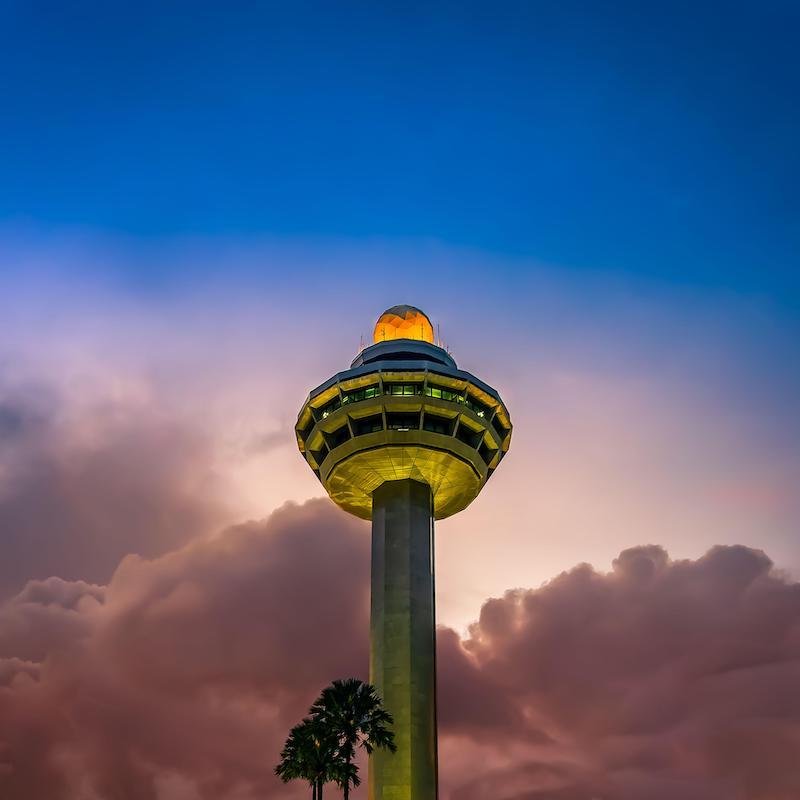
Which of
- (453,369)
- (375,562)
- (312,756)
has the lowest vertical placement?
(312,756)

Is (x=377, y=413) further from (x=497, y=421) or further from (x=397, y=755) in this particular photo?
(x=397, y=755)

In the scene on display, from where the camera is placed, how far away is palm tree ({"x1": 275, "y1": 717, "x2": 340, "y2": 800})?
5741 centimetres

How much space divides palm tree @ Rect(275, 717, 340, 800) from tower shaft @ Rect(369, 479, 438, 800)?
8.50 meters

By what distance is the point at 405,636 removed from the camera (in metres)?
69.2

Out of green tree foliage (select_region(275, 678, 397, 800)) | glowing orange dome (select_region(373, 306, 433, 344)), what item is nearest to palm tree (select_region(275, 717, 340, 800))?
green tree foliage (select_region(275, 678, 397, 800))

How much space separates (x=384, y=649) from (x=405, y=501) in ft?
41.0

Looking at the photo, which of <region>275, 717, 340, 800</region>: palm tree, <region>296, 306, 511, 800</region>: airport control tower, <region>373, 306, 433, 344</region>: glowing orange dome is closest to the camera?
<region>275, 717, 340, 800</region>: palm tree

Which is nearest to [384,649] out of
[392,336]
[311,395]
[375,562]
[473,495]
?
[375,562]

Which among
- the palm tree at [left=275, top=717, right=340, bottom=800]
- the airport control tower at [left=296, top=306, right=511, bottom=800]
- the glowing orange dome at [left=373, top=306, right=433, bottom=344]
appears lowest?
the palm tree at [left=275, top=717, right=340, bottom=800]

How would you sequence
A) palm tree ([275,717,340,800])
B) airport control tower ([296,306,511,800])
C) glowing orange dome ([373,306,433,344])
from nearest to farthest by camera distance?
palm tree ([275,717,340,800])
airport control tower ([296,306,511,800])
glowing orange dome ([373,306,433,344])

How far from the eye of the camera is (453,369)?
263 ft

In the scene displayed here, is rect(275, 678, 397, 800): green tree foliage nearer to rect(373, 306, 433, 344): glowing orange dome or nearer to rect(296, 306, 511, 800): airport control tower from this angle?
rect(296, 306, 511, 800): airport control tower

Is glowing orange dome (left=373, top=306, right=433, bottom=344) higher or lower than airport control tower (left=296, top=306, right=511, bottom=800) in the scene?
higher

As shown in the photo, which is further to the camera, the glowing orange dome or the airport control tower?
the glowing orange dome
